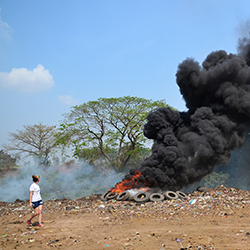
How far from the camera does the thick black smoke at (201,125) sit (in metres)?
12.7

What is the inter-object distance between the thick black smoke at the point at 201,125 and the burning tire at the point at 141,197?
121cm

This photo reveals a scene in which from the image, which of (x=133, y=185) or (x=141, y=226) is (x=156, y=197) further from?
(x=141, y=226)

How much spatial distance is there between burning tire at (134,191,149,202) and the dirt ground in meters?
0.36

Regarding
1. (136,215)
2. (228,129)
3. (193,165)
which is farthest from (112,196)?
(228,129)

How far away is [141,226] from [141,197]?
403 centimetres

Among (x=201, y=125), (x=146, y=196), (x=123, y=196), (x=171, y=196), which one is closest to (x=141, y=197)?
(x=146, y=196)

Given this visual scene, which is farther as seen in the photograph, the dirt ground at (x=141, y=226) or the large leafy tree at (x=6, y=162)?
the large leafy tree at (x=6, y=162)

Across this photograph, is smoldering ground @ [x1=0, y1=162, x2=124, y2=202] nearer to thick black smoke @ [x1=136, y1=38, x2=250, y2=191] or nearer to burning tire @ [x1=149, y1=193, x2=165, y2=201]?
thick black smoke @ [x1=136, y1=38, x2=250, y2=191]

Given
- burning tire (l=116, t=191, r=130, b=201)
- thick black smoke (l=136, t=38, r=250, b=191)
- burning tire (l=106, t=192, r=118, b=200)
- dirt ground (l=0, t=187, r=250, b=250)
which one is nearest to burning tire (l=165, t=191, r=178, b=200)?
dirt ground (l=0, t=187, r=250, b=250)

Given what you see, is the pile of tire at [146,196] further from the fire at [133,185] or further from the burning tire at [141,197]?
the fire at [133,185]

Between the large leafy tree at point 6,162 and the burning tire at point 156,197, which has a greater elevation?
the large leafy tree at point 6,162

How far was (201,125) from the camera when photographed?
13.3 m

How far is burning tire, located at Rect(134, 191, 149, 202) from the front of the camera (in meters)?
10.8

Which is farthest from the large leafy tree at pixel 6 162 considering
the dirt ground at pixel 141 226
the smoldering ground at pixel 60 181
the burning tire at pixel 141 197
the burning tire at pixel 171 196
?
the burning tire at pixel 171 196
